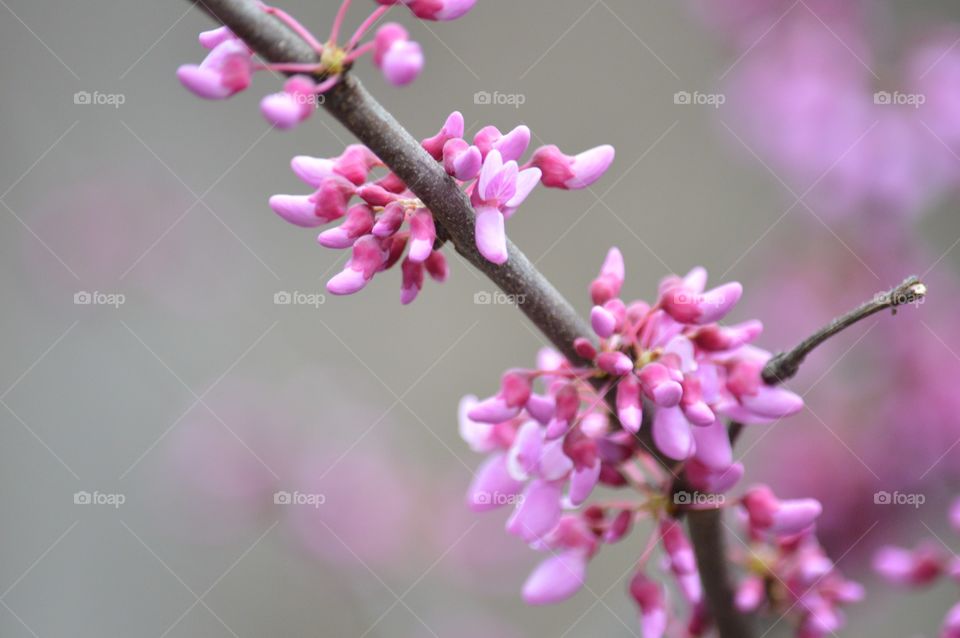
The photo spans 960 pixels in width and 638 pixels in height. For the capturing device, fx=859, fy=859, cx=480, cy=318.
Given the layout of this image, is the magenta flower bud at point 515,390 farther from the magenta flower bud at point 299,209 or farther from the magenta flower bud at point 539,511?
the magenta flower bud at point 299,209

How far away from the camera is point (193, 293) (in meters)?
3.16

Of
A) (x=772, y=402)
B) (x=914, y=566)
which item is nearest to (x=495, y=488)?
(x=772, y=402)

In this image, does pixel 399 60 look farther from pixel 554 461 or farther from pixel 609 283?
pixel 554 461

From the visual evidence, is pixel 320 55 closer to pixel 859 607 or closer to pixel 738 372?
pixel 738 372

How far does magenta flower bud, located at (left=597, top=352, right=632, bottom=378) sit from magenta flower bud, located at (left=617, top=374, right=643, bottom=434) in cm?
2

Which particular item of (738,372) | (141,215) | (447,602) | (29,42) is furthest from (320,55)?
(29,42)

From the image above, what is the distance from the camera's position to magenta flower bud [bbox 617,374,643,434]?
0.97 m

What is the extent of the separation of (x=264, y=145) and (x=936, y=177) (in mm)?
2733

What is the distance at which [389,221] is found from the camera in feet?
3.08

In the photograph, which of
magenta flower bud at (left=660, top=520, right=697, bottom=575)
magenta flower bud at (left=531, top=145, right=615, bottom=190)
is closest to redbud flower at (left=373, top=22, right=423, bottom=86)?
magenta flower bud at (left=531, top=145, right=615, bottom=190)

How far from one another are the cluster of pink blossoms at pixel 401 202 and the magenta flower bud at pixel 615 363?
18 centimetres

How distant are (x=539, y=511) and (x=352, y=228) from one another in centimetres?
46

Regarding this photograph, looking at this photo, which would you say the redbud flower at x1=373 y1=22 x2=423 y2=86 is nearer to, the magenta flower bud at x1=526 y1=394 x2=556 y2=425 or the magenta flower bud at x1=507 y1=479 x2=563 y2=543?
the magenta flower bud at x1=526 y1=394 x2=556 y2=425

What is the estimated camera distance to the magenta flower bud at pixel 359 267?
0.95m
